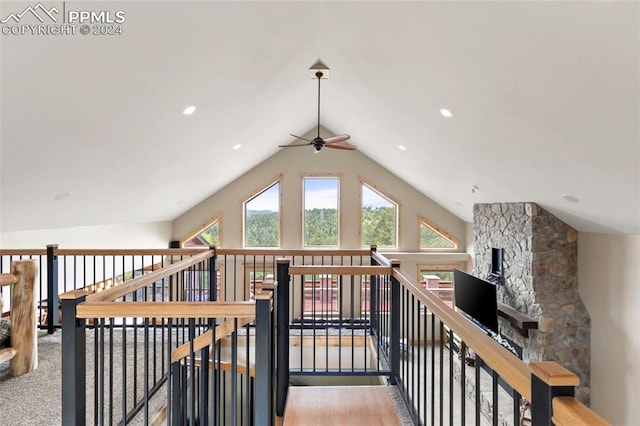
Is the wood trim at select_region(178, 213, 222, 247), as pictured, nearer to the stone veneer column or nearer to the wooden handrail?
the wooden handrail

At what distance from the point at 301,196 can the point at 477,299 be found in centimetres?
439

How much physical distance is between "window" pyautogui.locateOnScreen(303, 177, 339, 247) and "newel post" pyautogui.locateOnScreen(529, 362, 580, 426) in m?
7.64

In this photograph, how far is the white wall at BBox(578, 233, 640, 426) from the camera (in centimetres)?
417

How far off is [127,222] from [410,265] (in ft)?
20.1

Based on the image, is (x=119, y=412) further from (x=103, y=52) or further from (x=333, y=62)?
(x=333, y=62)

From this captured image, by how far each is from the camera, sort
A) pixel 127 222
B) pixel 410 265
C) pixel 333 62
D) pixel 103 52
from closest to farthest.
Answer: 1. pixel 103 52
2. pixel 333 62
3. pixel 127 222
4. pixel 410 265

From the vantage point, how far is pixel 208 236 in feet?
28.2

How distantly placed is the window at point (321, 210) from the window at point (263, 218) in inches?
27.2

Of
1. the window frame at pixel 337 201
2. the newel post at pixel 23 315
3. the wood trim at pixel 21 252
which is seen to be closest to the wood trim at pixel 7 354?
the newel post at pixel 23 315

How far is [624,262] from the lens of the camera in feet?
14.2

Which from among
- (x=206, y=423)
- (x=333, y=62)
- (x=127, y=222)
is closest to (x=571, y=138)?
(x=333, y=62)

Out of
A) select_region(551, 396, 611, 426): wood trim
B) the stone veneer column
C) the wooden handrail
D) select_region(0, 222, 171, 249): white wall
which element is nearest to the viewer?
select_region(551, 396, 611, 426): wood trim

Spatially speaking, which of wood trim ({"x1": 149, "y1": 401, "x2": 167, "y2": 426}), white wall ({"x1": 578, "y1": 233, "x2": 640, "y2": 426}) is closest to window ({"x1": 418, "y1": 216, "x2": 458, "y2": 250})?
white wall ({"x1": 578, "y1": 233, "x2": 640, "y2": 426})

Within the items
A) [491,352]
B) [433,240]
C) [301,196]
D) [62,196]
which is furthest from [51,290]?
[433,240]
